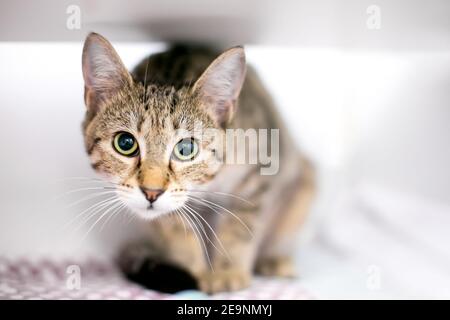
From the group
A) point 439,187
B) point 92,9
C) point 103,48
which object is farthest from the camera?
point 439,187

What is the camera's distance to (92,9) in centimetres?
103

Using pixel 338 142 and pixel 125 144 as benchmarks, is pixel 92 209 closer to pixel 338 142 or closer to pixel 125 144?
pixel 125 144

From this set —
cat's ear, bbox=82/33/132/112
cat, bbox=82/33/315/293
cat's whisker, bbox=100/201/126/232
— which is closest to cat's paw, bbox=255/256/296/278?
cat, bbox=82/33/315/293

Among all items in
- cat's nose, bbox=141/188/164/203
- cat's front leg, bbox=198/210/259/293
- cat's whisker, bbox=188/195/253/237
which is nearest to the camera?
cat's nose, bbox=141/188/164/203

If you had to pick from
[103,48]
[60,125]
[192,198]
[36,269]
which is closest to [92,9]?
[103,48]

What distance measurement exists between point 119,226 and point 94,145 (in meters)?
0.23

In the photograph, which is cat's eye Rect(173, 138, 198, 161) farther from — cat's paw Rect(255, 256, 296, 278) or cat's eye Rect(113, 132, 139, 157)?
cat's paw Rect(255, 256, 296, 278)

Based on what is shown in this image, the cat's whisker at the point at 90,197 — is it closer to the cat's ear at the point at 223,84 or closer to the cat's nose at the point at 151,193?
the cat's nose at the point at 151,193

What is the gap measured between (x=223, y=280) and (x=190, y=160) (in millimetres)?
306

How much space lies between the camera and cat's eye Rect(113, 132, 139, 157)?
3.02 ft

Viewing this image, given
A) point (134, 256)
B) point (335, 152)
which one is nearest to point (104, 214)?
point (134, 256)

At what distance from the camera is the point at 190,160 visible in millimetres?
940

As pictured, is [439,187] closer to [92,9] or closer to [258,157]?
[258,157]

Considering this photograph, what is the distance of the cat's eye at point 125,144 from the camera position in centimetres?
92
